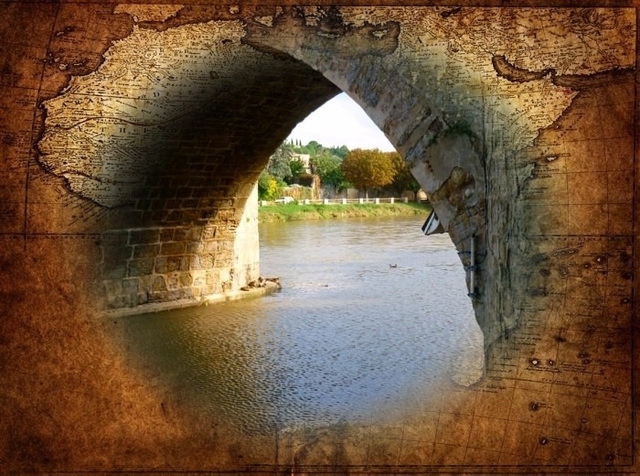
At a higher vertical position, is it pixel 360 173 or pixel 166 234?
pixel 360 173

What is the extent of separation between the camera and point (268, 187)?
27.5 m

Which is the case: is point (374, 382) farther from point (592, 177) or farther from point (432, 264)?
point (432, 264)

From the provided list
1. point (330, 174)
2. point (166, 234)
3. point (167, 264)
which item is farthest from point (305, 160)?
point (166, 234)

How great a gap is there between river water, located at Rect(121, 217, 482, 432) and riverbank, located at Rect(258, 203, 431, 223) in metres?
12.1

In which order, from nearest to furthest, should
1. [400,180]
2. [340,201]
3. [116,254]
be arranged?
[116,254] < [340,201] < [400,180]

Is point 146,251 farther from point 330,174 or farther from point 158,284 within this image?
point 330,174

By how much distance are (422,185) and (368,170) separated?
33.9m

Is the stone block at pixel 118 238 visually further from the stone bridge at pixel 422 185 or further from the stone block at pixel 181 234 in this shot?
the stone bridge at pixel 422 185

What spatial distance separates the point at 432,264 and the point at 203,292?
246 inches

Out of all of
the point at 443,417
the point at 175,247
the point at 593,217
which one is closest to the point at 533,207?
the point at 593,217

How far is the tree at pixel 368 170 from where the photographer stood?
125 feet

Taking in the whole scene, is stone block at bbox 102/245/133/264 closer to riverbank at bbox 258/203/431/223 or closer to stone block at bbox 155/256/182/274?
stone block at bbox 155/256/182/274

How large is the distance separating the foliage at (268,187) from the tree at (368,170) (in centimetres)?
1040

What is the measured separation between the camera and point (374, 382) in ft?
22.0
